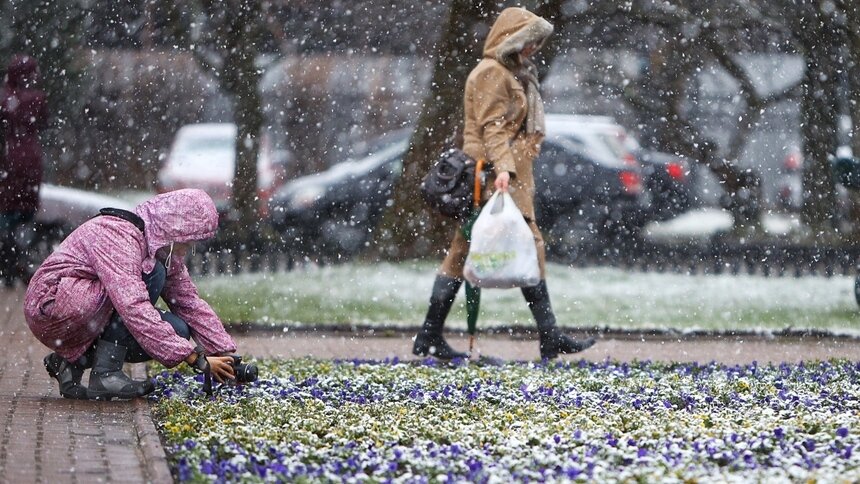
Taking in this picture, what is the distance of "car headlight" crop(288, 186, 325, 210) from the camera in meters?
17.1

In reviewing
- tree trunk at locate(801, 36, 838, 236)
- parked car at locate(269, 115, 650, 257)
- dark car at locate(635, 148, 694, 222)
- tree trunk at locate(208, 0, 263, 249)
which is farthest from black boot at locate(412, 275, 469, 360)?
dark car at locate(635, 148, 694, 222)

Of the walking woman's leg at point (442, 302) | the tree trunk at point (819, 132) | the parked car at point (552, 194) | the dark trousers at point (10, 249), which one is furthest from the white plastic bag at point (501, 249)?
the parked car at point (552, 194)

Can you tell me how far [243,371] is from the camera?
695 centimetres

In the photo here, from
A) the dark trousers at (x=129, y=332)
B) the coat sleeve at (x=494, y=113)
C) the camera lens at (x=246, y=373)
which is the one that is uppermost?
the coat sleeve at (x=494, y=113)

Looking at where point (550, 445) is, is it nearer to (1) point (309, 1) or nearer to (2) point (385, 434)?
(2) point (385, 434)

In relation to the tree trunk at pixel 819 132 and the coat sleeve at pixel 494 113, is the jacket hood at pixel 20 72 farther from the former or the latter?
the tree trunk at pixel 819 132

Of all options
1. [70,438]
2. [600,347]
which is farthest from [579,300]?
[70,438]

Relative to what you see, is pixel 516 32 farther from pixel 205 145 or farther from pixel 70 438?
pixel 205 145

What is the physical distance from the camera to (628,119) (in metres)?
16.6

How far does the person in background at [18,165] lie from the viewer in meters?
13.4

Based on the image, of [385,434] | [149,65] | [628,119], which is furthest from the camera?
[628,119]

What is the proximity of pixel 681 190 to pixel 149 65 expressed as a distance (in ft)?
20.0

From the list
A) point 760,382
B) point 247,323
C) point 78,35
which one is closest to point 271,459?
point 760,382

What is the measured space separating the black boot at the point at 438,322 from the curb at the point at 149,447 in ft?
7.18
